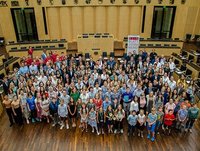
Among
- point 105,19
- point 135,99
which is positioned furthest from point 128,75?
point 105,19

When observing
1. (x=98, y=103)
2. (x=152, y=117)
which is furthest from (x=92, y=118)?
(x=152, y=117)

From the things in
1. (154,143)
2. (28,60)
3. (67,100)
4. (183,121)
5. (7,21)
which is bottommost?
(154,143)

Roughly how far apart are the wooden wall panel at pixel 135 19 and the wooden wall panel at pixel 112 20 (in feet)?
4.42

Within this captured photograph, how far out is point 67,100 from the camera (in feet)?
23.1

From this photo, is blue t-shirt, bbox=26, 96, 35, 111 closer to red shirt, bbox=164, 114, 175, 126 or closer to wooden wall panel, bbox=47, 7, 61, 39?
red shirt, bbox=164, 114, 175, 126

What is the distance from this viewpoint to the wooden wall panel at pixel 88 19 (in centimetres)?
1520

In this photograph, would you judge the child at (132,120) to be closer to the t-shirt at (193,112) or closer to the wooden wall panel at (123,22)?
the t-shirt at (193,112)

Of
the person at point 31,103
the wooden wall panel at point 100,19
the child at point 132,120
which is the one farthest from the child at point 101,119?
the wooden wall panel at point 100,19

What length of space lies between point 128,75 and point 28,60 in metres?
5.46

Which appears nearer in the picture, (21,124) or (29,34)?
(21,124)

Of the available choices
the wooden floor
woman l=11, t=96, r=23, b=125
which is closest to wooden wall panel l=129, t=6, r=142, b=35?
the wooden floor

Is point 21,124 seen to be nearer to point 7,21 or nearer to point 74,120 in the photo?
point 74,120

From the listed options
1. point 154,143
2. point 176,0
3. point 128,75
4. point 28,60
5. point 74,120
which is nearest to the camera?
point 154,143

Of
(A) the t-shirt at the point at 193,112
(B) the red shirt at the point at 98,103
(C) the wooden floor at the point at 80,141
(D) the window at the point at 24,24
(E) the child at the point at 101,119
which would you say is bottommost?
(C) the wooden floor at the point at 80,141
